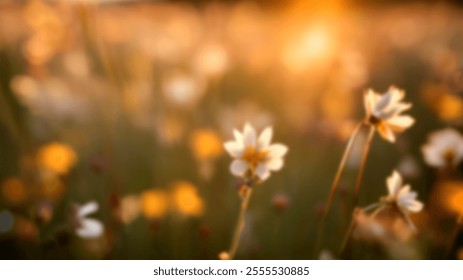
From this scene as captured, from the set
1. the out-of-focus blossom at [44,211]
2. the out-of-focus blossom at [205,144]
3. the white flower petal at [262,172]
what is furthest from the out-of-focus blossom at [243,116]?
the out-of-focus blossom at [44,211]

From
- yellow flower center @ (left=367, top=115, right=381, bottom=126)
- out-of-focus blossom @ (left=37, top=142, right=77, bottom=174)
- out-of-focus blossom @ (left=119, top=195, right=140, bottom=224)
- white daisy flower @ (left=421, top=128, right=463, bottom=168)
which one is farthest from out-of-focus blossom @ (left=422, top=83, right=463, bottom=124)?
out-of-focus blossom @ (left=37, top=142, right=77, bottom=174)

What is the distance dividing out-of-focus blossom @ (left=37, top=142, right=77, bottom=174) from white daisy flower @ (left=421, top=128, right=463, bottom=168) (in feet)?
2.36

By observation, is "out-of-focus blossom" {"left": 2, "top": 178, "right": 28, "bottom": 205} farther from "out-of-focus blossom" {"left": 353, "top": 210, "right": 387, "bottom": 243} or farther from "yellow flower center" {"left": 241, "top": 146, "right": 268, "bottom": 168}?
"out-of-focus blossom" {"left": 353, "top": 210, "right": 387, "bottom": 243}

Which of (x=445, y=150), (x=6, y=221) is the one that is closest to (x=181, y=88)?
(x=6, y=221)

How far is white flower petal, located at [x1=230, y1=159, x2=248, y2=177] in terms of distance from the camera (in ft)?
2.86

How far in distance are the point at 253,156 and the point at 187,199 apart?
0.26 metres

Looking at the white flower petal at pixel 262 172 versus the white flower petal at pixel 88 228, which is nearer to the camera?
the white flower petal at pixel 262 172

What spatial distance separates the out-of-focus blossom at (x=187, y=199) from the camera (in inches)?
42.4

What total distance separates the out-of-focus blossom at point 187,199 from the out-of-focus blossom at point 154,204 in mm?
20

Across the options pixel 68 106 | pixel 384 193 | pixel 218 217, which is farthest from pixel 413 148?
pixel 68 106

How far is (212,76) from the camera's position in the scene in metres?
1.14

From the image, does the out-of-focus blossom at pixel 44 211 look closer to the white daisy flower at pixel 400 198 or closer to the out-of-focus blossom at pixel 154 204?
the out-of-focus blossom at pixel 154 204

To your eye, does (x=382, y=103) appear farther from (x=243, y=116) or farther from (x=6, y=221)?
(x=6, y=221)

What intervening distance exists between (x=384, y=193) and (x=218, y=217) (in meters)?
0.34
